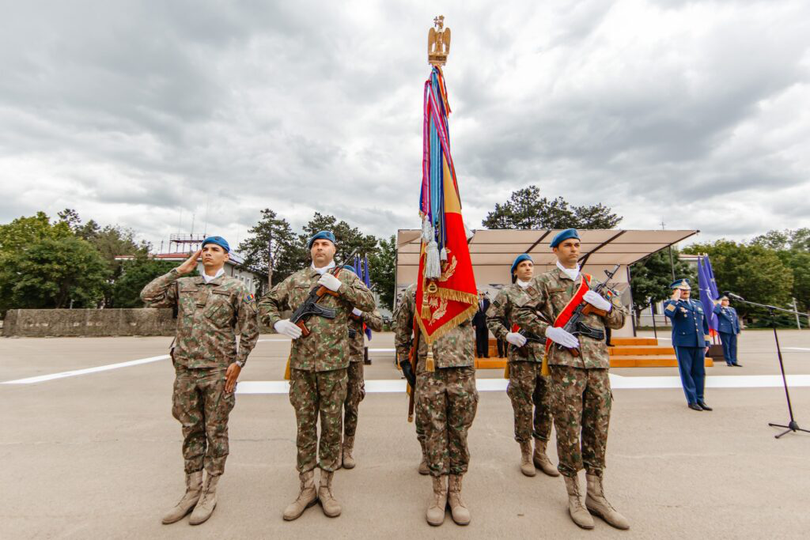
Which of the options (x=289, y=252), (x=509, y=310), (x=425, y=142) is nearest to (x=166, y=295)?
(x=425, y=142)

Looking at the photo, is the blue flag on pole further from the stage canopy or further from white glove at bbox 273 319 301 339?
white glove at bbox 273 319 301 339

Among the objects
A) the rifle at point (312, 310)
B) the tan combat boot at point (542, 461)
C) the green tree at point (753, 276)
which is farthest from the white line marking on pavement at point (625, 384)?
the green tree at point (753, 276)

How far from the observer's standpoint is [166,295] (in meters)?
2.98

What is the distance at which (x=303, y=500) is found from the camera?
267 centimetres

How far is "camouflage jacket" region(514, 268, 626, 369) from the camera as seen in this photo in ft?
8.86

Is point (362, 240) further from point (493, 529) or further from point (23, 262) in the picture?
point (493, 529)

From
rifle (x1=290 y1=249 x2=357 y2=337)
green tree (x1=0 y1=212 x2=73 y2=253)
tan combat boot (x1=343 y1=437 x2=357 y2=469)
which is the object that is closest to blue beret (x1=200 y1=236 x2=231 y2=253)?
rifle (x1=290 y1=249 x2=357 y2=337)

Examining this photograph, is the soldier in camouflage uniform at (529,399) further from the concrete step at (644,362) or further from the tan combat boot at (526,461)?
the concrete step at (644,362)

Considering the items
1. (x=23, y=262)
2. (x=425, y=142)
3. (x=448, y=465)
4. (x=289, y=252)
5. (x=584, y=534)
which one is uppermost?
(x=289, y=252)

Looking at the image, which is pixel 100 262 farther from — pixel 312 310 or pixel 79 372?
pixel 312 310

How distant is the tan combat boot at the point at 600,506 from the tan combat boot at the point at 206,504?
275cm

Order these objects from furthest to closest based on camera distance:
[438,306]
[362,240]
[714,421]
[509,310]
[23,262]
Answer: [362,240], [23,262], [714,421], [509,310], [438,306]

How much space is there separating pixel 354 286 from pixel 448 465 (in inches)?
60.5

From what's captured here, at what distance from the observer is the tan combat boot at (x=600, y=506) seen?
8.12ft
